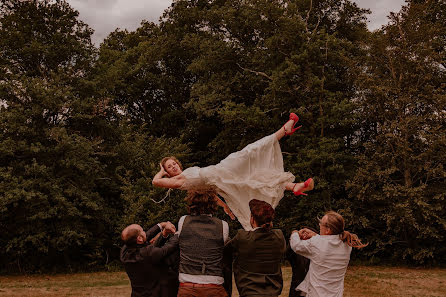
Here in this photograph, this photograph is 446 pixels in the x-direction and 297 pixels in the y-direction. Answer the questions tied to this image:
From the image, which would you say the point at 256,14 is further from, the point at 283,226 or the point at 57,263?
the point at 57,263

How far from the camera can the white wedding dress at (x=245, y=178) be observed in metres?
5.00

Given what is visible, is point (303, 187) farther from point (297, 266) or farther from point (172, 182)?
point (172, 182)

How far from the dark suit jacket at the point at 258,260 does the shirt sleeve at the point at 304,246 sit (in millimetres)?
286

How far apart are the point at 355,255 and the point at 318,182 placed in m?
4.56

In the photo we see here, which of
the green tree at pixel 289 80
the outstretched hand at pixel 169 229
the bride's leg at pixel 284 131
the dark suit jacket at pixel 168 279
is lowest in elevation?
the dark suit jacket at pixel 168 279

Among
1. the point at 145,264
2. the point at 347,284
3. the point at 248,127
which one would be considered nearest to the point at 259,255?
the point at 145,264

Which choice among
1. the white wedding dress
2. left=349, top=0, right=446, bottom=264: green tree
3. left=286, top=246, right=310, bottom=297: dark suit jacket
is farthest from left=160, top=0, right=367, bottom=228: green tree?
left=286, top=246, right=310, bottom=297: dark suit jacket

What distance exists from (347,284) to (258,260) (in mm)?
11554

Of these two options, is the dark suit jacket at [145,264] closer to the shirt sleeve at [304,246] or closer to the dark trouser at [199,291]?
the dark trouser at [199,291]

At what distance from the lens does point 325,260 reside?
4004mm

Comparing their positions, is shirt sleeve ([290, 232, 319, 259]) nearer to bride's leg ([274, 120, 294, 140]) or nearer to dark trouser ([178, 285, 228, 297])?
dark trouser ([178, 285, 228, 297])

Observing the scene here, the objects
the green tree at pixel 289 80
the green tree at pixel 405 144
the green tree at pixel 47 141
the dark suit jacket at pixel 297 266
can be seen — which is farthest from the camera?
the green tree at pixel 289 80

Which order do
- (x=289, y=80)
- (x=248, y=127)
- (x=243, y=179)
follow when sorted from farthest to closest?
(x=248, y=127) < (x=289, y=80) < (x=243, y=179)

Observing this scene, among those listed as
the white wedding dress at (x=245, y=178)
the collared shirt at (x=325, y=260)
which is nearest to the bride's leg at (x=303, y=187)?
the white wedding dress at (x=245, y=178)
